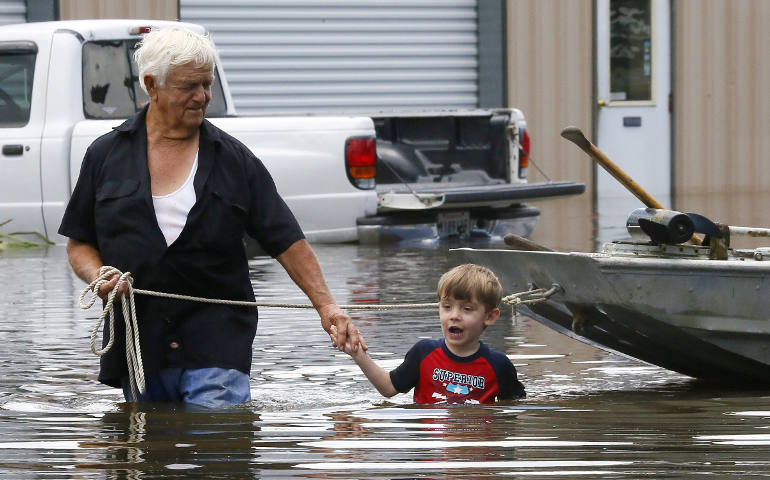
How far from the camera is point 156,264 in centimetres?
463

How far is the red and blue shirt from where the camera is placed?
512 cm

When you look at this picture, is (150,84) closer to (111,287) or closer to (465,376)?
(111,287)

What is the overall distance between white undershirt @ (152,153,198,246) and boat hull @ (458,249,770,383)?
154 centimetres

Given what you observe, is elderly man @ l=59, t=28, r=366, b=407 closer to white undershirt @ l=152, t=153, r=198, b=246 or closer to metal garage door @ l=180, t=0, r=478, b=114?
white undershirt @ l=152, t=153, r=198, b=246

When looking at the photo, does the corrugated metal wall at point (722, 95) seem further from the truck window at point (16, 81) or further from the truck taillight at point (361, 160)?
the truck window at point (16, 81)

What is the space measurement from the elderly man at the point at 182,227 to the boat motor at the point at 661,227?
50.2 inches

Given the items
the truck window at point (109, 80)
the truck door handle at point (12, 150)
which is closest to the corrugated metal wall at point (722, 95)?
the truck window at point (109, 80)

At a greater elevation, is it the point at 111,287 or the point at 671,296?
the point at 111,287

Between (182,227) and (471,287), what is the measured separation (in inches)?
39.2

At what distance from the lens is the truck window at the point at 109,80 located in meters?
10.6

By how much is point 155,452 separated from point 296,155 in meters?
6.80

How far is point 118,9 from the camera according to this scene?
1697cm

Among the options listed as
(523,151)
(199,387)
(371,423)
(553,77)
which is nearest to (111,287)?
(199,387)

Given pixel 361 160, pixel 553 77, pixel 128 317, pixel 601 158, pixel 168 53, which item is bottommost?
pixel 128 317
